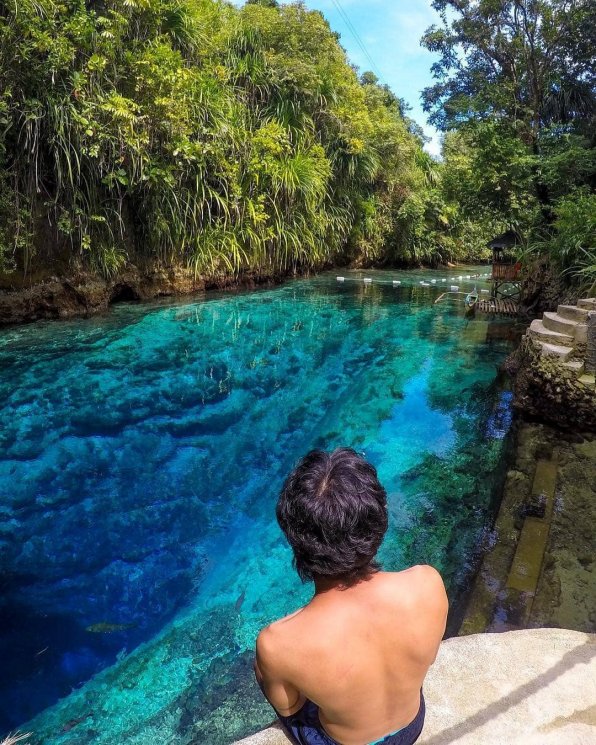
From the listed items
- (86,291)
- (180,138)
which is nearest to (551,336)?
(180,138)

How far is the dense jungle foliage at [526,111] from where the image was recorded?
9906 mm

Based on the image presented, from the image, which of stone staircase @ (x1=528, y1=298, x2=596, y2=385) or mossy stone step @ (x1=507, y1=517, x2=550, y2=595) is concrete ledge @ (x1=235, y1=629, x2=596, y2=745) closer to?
mossy stone step @ (x1=507, y1=517, x2=550, y2=595)

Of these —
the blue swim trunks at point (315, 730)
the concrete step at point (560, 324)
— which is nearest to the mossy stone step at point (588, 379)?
the concrete step at point (560, 324)

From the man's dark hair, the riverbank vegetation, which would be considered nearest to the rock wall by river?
the riverbank vegetation

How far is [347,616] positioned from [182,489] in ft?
10.7

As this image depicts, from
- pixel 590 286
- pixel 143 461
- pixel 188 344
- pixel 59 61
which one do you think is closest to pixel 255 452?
pixel 143 461

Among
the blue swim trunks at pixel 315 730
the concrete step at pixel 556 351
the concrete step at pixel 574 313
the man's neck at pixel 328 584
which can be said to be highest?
the man's neck at pixel 328 584

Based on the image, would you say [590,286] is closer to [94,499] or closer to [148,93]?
[94,499]

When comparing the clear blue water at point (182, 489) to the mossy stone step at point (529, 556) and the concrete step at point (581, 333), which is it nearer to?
the mossy stone step at point (529, 556)

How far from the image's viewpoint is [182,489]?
13.9 ft

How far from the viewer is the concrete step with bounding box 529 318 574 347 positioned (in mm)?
5180

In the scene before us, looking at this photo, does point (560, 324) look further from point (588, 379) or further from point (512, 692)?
point (512, 692)

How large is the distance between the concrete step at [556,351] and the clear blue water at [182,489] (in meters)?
0.87

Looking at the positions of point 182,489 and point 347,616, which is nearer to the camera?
point 347,616
